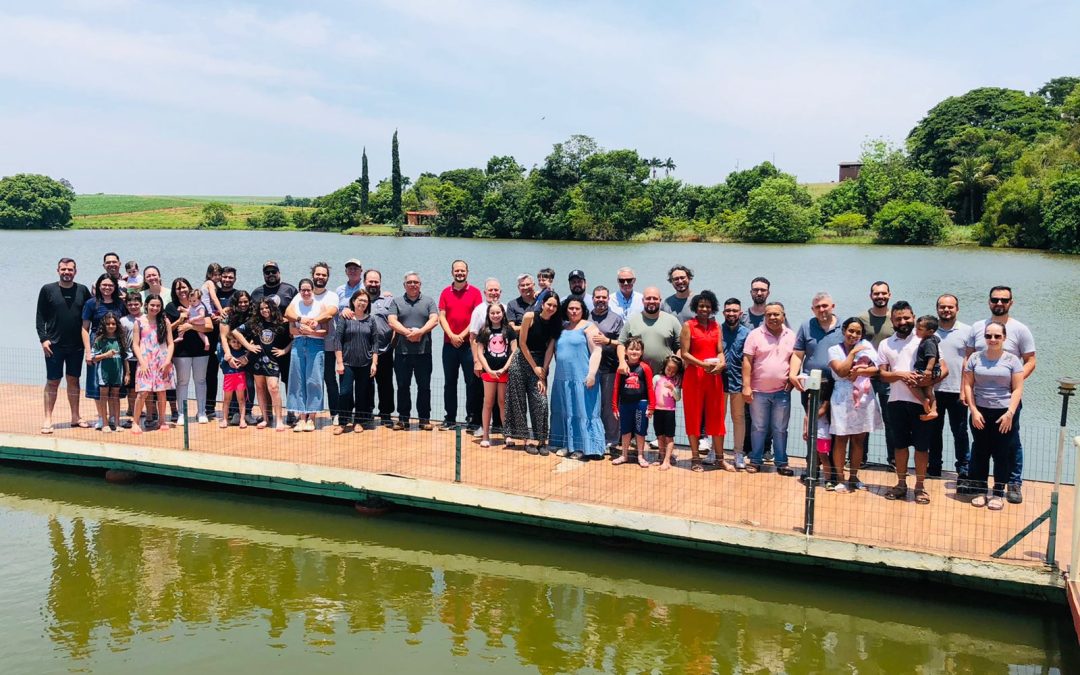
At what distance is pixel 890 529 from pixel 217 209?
4455 inches

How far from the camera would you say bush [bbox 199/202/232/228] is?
349ft

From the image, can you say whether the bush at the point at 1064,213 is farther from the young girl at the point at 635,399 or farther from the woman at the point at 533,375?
the woman at the point at 533,375

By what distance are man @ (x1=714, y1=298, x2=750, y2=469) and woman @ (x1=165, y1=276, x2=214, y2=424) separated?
5460 mm

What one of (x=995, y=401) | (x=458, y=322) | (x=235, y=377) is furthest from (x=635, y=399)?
(x=235, y=377)

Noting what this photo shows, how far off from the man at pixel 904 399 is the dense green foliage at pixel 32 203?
342 ft

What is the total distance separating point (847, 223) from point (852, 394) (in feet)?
186

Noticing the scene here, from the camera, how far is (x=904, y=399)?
711cm

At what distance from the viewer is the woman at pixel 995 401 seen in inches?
266

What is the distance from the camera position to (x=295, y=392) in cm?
926

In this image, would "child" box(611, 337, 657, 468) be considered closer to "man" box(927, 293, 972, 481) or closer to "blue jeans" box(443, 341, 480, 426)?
"blue jeans" box(443, 341, 480, 426)

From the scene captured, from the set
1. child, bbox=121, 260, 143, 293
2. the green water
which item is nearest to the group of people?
the green water

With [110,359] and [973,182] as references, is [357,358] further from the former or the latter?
[973,182]

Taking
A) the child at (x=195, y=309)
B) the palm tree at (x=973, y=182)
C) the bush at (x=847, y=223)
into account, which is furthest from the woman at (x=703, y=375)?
the bush at (x=847, y=223)

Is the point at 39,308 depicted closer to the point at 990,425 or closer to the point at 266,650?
the point at 266,650
